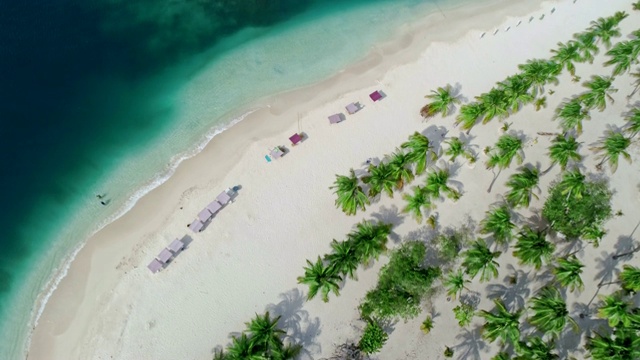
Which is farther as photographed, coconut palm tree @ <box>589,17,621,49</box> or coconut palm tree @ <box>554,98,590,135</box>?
coconut palm tree @ <box>589,17,621,49</box>

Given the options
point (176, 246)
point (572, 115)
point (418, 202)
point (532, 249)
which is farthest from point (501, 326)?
point (176, 246)

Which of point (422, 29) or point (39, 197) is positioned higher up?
point (39, 197)

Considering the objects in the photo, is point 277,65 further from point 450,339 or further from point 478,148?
point 450,339

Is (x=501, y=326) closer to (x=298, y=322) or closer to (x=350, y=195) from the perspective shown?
(x=350, y=195)

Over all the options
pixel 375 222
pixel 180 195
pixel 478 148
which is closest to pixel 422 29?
pixel 478 148

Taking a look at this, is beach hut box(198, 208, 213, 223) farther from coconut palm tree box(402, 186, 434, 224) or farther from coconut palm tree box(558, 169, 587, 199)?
coconut palm tree box(558, 169, 587, 199)

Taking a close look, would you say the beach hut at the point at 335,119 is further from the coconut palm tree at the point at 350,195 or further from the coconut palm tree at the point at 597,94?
the coconut palm tree at the point at 597,94

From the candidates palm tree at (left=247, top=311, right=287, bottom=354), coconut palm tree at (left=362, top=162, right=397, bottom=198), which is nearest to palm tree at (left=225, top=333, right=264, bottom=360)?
palm tree at (left=247, top=311, right=287, bottom=354)
